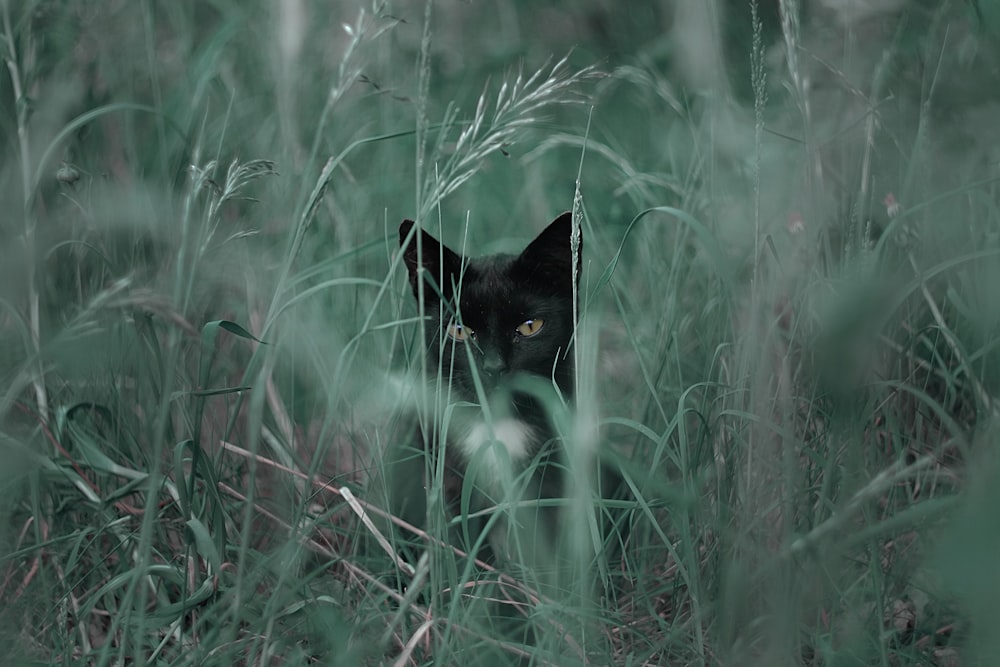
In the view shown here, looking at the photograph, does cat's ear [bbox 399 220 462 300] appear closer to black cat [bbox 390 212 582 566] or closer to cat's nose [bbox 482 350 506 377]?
black cat [bbox 390 212 582 566]

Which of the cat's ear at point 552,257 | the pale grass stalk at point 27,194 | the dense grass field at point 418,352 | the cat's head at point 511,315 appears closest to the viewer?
the dense grass field at point 418,352

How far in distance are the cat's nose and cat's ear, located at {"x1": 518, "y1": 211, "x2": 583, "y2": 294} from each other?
0.65ft

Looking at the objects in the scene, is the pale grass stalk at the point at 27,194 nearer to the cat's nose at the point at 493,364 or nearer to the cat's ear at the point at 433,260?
the cat's ear at the point at 433,260

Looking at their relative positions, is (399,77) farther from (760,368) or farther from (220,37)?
(760,368)

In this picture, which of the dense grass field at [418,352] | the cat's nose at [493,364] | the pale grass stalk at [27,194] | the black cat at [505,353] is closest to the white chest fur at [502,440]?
the black cat at [505,353]

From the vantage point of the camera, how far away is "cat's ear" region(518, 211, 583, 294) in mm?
1475

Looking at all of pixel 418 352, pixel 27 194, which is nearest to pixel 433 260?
pixel 418 352

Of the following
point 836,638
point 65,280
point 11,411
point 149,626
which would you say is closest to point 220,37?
point 65,280

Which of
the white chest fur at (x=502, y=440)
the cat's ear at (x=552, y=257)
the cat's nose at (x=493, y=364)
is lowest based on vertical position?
the white chest fur at (x=502, y=440)

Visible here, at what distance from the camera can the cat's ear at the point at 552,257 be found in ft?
4.84

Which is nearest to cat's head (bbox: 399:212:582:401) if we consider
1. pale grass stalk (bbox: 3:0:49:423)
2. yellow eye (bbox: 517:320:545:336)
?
yellow eye (bbox: 517:320:545:336)

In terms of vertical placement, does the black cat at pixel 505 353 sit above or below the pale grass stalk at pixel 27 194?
below

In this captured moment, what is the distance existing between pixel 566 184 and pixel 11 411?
156cm

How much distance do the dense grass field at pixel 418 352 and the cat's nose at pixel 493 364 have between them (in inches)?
7.4
